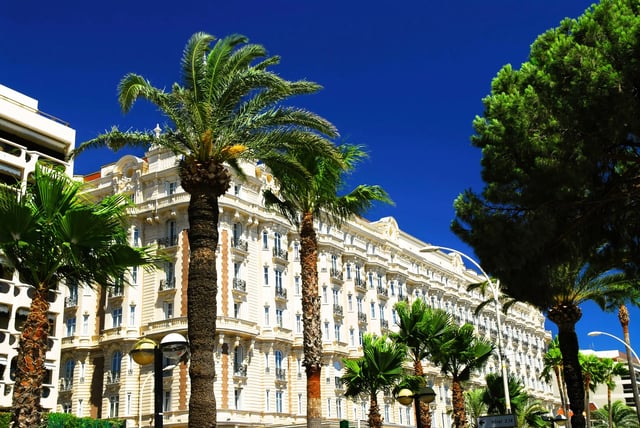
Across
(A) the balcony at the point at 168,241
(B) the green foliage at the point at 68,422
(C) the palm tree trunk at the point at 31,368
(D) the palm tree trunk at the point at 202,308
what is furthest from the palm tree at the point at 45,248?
(A) the balcony at the point at 168,241

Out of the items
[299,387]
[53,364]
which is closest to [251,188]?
[299,387]

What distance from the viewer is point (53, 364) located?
1622 inches

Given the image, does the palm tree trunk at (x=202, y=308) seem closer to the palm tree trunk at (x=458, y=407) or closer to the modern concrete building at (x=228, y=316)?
the palm tree trunk at (x=458, y=407)

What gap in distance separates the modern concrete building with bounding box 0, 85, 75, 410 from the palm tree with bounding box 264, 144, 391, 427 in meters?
15.4

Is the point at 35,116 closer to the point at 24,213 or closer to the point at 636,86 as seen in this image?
the point at 24,213

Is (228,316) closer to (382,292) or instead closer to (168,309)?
(168,309)

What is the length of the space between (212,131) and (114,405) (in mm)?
36416

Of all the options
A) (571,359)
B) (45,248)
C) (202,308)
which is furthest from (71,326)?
(202,308)

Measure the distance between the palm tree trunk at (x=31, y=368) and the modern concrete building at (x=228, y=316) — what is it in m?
28.6

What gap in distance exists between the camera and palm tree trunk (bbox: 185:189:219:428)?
670 inches

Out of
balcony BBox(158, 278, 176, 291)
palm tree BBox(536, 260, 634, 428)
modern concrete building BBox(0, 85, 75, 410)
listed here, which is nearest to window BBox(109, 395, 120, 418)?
balcony BBox(158, 278, 176, 291)

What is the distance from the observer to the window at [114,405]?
4975cm

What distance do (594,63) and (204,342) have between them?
36.6 ft

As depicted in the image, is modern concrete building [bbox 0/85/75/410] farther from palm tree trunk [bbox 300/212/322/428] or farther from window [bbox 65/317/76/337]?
palm tree trunk [bbox 300/212/322/428]
